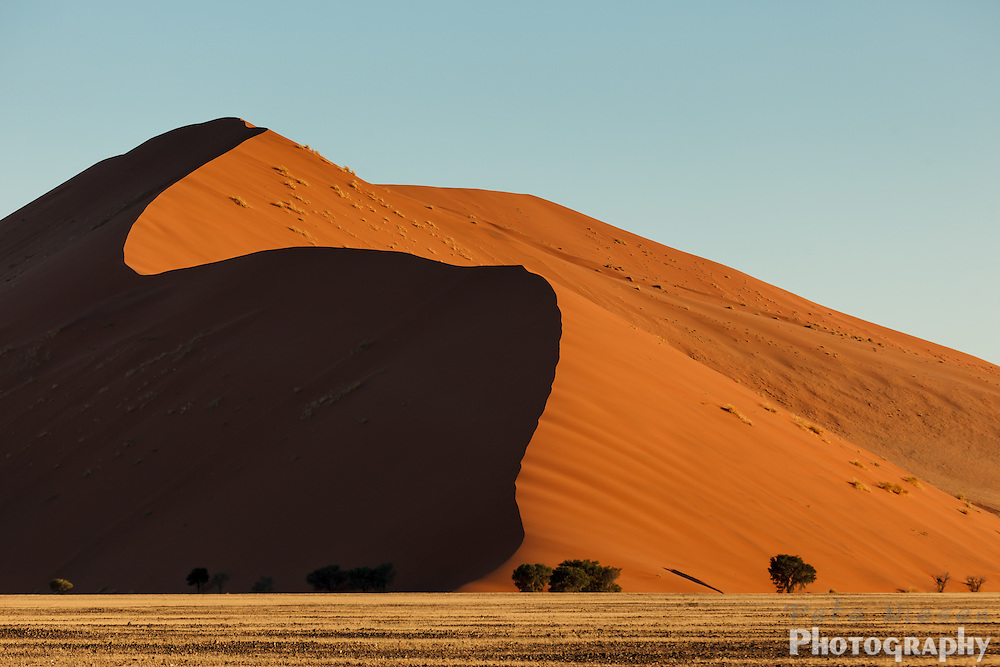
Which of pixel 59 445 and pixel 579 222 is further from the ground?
pixel 579 222

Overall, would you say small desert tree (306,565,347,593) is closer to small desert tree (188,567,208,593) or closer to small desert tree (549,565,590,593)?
small desert tree (188,567,208,593)

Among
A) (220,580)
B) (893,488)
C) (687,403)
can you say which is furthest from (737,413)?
(220,580)

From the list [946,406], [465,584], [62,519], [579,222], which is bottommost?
[62,519]

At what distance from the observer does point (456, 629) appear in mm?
9312

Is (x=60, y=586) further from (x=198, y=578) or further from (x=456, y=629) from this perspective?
(x=456, y=629)

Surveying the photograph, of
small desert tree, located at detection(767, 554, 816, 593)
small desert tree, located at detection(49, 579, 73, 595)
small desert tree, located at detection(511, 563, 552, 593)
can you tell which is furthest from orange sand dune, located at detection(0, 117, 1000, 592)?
small desert tree, located at detection(49, 579, 73, 595)

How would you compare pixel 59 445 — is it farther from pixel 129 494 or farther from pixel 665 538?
pixel 665 538

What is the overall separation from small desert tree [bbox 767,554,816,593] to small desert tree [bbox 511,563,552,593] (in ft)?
13.2

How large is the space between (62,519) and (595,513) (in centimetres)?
1319

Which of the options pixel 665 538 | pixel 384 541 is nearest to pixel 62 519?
pixel 384 541

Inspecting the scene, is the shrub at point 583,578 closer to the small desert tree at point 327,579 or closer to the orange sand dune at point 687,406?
the orange sand dune at point 687,406

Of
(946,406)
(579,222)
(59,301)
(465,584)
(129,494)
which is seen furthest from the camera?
(579,222)

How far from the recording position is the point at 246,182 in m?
41.3

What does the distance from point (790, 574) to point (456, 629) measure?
295 inches
